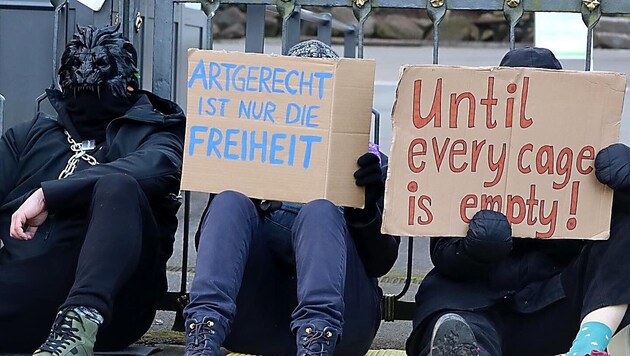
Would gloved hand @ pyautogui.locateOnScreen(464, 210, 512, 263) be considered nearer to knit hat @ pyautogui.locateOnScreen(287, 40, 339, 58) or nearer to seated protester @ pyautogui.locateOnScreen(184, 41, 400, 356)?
seated protester @ pyautogui.locateOnScreen(184, 41, 400, 356)

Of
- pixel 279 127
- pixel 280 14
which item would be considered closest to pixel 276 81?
pixel 279 127

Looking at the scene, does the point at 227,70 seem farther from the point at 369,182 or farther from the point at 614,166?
the point at 614,166

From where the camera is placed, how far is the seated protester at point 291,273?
305cm

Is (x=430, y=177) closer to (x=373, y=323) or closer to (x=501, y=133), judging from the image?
(x=501, y=133)

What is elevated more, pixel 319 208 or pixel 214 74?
pixel 214 74

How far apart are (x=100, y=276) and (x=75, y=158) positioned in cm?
60

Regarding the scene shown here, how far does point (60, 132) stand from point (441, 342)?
58.2 inches

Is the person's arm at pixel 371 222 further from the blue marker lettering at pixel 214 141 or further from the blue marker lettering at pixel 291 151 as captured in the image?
the blue marker lettering at pixel 214 141

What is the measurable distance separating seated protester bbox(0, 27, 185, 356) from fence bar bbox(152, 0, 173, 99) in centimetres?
22

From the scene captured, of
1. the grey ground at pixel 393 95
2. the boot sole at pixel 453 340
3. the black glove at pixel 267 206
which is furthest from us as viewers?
the grey ground at pixel 393 95

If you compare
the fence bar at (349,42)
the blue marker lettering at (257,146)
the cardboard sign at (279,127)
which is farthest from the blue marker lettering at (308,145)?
the fence bar at (349,42)

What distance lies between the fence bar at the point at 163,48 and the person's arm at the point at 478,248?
125 cm

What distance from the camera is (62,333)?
10.4 feet

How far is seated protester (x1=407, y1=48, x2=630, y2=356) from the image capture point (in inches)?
124
